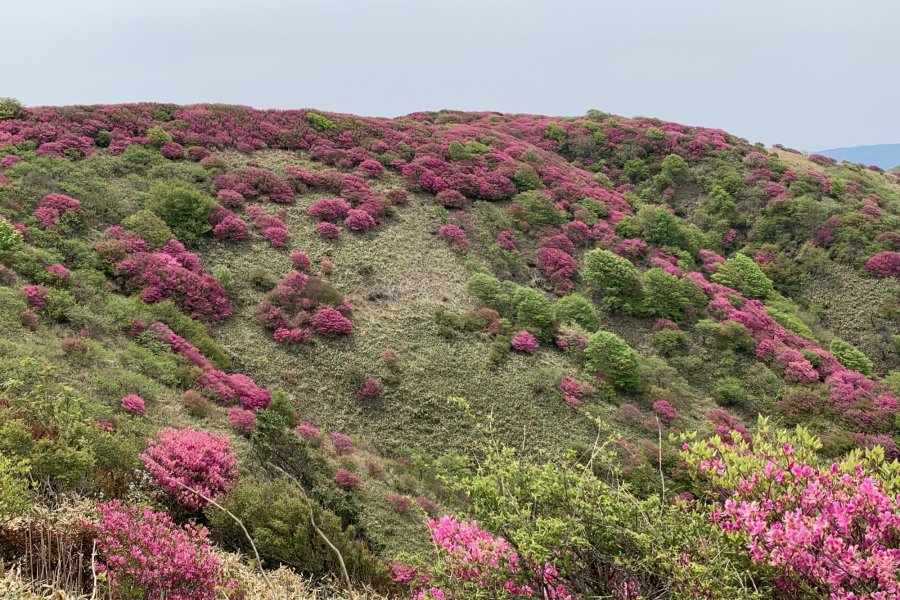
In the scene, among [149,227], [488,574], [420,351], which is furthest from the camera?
[149,227]

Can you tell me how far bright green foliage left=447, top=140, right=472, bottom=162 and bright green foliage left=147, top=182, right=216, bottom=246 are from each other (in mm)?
15062

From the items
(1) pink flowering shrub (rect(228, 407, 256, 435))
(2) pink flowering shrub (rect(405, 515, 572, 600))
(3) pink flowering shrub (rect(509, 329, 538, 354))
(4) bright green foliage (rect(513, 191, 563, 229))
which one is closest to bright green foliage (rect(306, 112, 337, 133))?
(4) bright green foliage (rect(513, 191, 563, 229))

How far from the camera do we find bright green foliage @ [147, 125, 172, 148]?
25122mm

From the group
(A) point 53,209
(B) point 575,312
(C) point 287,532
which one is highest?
(A) point 53,209

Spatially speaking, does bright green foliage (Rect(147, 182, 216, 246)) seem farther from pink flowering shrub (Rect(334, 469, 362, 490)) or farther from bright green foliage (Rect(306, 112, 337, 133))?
pink flowering shrub (Rect(334, 469, 362, 490))

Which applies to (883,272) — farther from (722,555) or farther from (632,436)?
(722,555)

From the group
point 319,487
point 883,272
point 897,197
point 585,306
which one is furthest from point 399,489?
point 897,197

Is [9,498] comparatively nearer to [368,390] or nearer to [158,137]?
[368,390]

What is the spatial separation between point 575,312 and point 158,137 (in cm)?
2197

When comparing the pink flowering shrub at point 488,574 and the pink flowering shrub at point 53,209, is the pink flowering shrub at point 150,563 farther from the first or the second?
the pink flowering shrub at point 53,209

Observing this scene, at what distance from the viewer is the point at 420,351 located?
18656mm

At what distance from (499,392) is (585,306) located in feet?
24.3

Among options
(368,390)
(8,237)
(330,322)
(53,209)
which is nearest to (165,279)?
(8,237)

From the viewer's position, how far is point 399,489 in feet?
44.0
